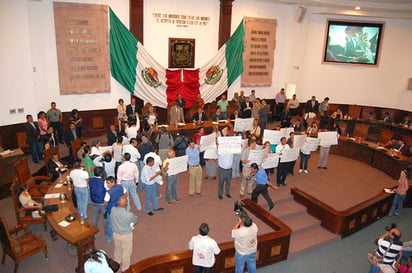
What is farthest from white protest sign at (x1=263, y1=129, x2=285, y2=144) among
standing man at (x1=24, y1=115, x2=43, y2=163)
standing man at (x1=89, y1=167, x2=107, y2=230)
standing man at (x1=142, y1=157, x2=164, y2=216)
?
standing man at (x1=24, y1=115, x2=43, y2=163)

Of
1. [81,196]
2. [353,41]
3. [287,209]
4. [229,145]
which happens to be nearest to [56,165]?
[81,196]

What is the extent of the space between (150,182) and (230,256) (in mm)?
2463

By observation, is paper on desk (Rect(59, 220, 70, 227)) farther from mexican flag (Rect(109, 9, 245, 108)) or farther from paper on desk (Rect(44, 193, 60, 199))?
mexican flag (Rect(109, 9, 245, 108))

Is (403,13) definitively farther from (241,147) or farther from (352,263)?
(352,263)

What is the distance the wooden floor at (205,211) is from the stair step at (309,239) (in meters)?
0.17

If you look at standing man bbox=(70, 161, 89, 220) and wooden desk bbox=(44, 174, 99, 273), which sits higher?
standing man bbox=(70, 161, 89, 220)

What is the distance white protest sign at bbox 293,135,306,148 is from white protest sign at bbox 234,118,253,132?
2.14 metres

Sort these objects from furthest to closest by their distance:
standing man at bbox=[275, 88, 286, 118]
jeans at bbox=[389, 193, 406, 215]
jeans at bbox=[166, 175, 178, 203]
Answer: standing man at bbox=[275, 88, 286, 118]
jeans at bbox=[389, 193, 406, 215]
jeans at bbox=[166, 175, 178, 203]

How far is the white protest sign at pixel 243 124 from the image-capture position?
1154 cm

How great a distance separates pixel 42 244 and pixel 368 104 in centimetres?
1721

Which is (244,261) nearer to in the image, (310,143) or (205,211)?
(205,211)

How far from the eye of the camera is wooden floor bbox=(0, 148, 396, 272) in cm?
654

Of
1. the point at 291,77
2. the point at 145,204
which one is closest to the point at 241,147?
the point at 145,204

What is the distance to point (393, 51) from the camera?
1692cm
